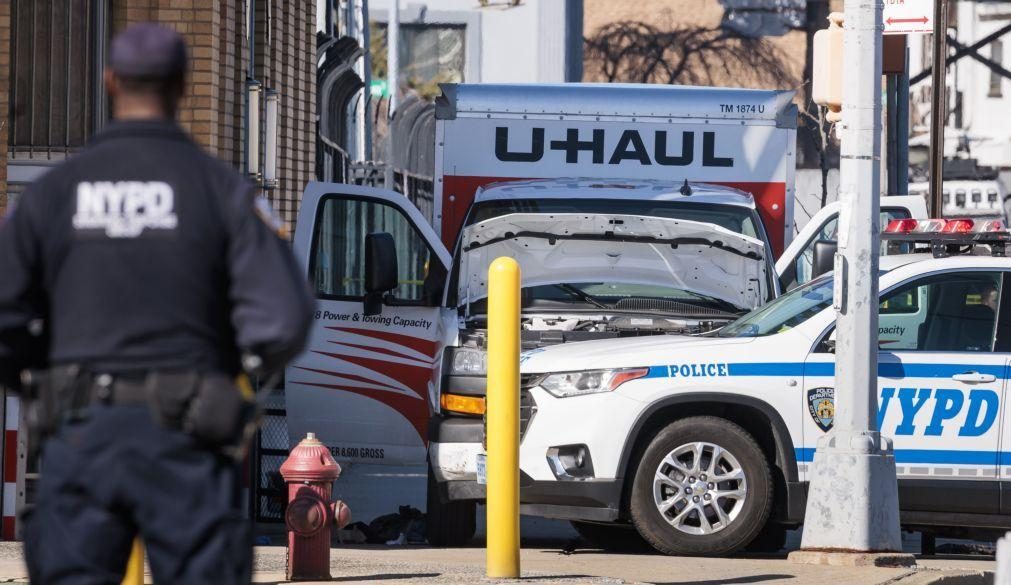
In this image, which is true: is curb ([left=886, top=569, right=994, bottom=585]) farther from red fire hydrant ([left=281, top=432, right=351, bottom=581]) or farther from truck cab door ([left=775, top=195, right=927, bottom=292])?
truck cab door ([left=775, top=195, right=927, bottom=292])

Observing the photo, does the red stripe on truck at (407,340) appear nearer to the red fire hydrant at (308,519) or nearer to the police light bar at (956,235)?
the police light bar at (956,235)

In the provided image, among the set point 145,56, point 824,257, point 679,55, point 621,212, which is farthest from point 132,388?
point 679,55

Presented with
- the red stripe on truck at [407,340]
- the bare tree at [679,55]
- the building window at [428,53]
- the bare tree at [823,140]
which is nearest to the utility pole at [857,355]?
the red stripe on truck at [407,340]

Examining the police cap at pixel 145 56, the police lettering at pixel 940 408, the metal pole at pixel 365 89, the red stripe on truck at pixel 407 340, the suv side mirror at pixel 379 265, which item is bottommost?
the police lettering at pixel 940 408

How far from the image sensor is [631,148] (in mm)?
13711

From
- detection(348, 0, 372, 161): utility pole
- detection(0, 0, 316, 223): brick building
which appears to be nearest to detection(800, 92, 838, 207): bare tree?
detection(0, 0, 316, 223): brick building

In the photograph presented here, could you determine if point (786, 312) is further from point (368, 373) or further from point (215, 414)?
point (215, 414)

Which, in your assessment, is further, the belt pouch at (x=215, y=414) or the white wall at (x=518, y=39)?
the white wall at (x=518, y=39)

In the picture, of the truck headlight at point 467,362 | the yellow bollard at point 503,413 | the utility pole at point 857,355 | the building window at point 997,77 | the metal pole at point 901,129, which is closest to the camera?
the yellow bollard at point 503,413

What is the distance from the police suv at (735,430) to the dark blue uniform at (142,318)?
17.6 ft

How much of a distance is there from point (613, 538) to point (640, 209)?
2.32 metres

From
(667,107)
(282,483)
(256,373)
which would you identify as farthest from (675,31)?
(256,373)

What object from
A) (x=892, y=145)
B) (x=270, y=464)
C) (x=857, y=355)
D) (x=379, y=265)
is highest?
(x=892, y=145)

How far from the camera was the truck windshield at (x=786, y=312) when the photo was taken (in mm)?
9711
